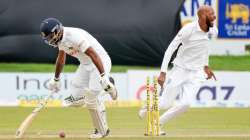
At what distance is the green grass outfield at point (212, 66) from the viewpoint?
19984 millimetres

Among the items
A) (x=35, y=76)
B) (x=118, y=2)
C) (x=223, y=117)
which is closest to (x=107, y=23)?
(x=118, y=2)

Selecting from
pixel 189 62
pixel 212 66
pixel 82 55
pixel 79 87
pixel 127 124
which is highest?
pixel 82 55

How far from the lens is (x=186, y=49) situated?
9070 mm

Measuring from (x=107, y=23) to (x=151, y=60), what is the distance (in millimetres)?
1388

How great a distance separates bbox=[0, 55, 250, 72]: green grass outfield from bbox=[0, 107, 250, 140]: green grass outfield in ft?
14.7

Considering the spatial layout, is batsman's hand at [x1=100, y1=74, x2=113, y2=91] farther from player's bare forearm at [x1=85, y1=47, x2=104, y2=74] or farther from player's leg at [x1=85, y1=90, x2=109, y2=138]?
player's leg at [x1=85, y1=90, x2=109, y2=138]

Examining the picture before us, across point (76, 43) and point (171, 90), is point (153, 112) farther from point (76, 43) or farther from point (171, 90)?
point (76, 43)

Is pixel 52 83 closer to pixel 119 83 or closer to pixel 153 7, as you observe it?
pixel 119 83

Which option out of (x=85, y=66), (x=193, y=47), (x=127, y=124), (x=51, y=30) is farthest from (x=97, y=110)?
(x=127, y=124)

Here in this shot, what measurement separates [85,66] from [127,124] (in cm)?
356

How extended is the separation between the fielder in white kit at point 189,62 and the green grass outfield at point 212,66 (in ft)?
34.6

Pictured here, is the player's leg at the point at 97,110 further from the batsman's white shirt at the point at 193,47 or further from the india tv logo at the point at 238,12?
the india tv logo at the point at 238,12

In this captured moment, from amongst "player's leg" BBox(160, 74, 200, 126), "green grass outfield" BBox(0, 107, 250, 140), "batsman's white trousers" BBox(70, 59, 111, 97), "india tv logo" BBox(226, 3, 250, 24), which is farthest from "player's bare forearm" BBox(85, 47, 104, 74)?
"india tv logo" BBox(226, 3, 250, 24)

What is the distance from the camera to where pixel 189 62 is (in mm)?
9055
